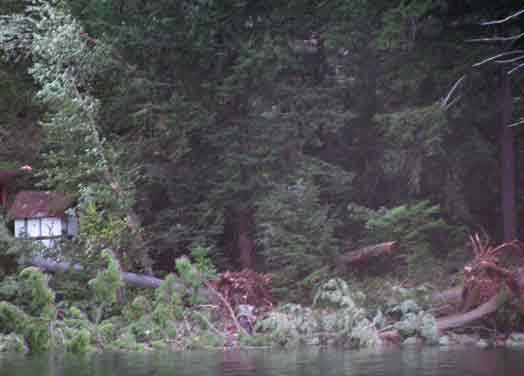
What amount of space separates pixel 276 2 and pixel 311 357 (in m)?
10.6

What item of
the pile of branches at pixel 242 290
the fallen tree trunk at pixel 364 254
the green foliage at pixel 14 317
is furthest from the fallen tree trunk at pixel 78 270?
the green foliage at pixel 14 317

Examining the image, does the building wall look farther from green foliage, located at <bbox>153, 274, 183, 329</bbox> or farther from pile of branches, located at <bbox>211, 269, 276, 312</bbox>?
green foliage, located at <bbox>153, 274, 183, 329</bbox>

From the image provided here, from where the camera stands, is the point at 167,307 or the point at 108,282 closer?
the point at 108,282

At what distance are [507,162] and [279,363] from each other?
951 centimetres

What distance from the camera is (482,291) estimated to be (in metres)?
15.1

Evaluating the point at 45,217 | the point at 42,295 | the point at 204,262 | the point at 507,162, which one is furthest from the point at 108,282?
the point at 507,162

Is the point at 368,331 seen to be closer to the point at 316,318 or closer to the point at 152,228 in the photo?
the point at 316,318

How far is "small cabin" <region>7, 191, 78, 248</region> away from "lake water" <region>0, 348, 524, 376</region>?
7.62m

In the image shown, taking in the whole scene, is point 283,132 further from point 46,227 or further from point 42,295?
point 42,295

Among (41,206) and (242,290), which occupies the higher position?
(41,206)

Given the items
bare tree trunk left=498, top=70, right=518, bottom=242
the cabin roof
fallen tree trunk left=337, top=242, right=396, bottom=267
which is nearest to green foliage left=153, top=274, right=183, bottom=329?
fallen tree trunk left=337, top=242, right=396, bottom=267

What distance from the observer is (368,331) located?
1385 centimetres

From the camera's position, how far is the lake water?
10.1 metres

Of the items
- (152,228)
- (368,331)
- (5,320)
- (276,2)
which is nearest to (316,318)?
(368,331)
